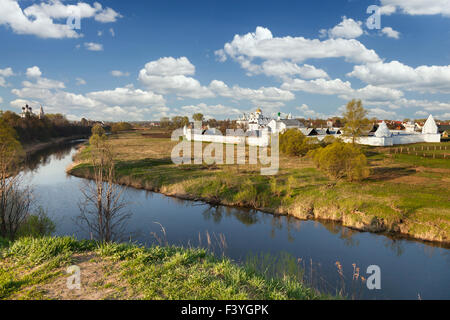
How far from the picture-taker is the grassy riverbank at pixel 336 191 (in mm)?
14695

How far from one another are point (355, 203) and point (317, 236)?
425 centimetres

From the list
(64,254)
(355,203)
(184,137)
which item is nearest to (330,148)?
(355,203)

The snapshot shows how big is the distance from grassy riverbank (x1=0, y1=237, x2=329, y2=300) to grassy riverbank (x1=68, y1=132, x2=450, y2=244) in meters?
Result: 11.0

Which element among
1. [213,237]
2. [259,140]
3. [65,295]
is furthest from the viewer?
[259,140]

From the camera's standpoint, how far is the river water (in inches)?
392

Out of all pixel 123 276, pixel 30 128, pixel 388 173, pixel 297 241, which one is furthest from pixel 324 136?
pixel 30 128

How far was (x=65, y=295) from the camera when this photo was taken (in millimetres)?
5184

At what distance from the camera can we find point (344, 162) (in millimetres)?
22609

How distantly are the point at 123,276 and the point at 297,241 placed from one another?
389 inches

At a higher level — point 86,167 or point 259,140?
point 259,140

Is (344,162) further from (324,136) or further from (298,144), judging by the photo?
(324,136)

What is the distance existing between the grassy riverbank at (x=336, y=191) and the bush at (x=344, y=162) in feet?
2.91
